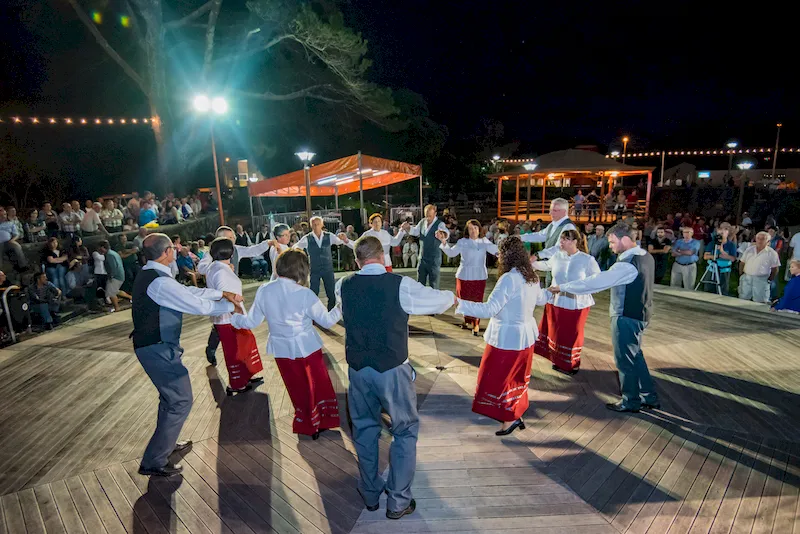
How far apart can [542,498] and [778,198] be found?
23.8 meters

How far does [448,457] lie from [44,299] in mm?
7095

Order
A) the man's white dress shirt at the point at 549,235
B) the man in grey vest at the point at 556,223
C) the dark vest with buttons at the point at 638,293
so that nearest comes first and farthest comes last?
the dark vest with buttons at the point at 638,293, the man's white dress shirt at the point at 549,235, the man in grey vest at the point at 556,223

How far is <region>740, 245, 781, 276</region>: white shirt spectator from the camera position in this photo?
7.02 meters

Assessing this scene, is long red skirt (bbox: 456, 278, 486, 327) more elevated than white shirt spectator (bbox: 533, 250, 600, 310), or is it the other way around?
white shirt spectator (bbox: 533, 250, 600, 310)

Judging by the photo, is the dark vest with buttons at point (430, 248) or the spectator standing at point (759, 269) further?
the spectator standing at point (759, 269)

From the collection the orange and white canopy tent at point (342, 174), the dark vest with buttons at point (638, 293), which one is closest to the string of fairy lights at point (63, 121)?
the orange and white canopy tent at point (342, 174)

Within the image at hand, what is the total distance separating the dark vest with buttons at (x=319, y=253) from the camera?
6.28m

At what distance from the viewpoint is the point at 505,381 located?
11.6 ft

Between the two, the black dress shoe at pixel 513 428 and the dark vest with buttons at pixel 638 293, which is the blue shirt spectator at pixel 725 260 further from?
the black dress shoe at pixel 513 428

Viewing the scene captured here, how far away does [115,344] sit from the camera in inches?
231

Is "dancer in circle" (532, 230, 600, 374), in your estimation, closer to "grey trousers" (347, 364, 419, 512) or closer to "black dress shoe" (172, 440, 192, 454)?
"grey trousers" (347, 364, 419, 512)

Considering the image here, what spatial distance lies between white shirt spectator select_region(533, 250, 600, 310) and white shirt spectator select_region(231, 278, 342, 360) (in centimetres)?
235

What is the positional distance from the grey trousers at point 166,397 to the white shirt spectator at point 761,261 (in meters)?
8.16

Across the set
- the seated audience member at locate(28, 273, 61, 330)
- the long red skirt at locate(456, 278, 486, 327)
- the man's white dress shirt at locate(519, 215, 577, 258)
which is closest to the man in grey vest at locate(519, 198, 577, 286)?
the man's white dress shirt at locate(519, 215, 577, 258)
